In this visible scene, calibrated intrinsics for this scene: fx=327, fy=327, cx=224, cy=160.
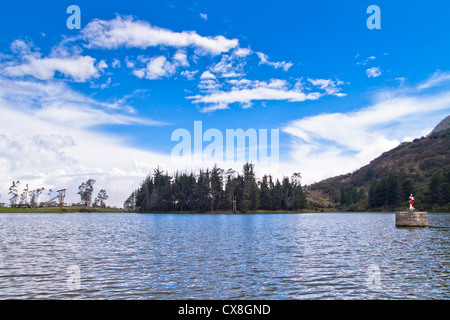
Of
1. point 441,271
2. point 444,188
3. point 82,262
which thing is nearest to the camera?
point 441,271

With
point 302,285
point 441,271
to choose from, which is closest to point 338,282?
point 302,285

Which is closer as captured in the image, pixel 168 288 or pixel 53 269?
pixel 168 288

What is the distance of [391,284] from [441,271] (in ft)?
25.9

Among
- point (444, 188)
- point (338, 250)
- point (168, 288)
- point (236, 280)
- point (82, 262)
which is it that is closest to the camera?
point (168, 288)

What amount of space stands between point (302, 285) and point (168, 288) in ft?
31.6

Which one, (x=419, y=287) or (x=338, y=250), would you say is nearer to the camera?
(x=419, y=287)
